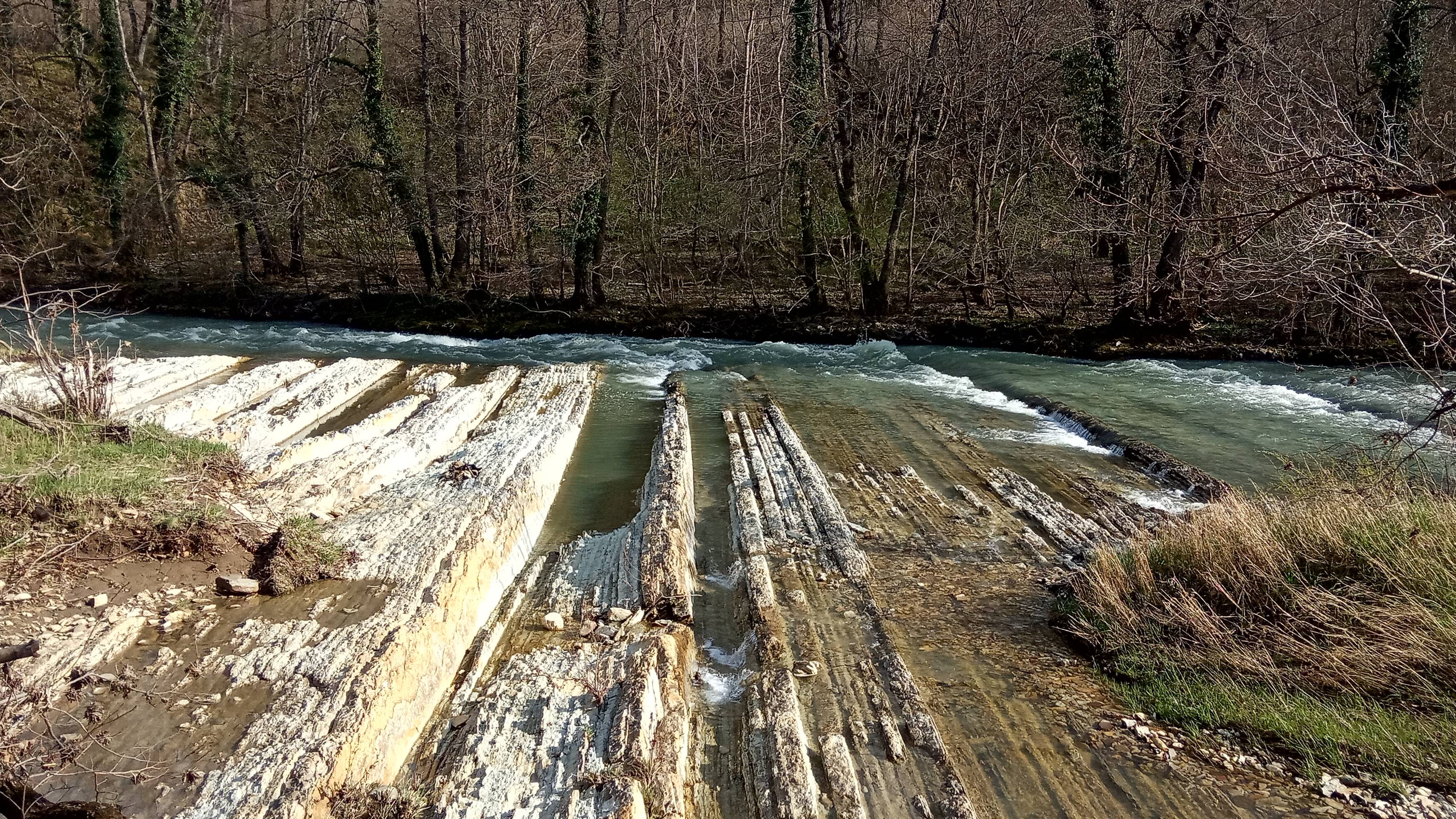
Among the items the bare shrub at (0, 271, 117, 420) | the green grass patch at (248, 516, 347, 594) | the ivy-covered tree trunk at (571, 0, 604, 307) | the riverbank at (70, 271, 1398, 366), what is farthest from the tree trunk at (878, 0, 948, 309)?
the green grass patch at (248, 516, 347, 594)

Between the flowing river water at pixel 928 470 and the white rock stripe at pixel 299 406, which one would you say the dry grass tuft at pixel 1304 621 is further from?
the white rock stripe at pixel 299 406

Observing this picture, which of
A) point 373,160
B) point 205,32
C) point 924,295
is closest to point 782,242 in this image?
point 924,295

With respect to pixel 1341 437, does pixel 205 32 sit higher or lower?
higher

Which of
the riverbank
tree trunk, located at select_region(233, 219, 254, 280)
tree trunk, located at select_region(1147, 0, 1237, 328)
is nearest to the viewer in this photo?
tree trunk, located at select_region(1147, 0, 1237, 328)

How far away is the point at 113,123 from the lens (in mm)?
24781

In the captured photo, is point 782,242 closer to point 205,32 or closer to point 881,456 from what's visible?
point 881,456

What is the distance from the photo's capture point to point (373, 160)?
23734mm

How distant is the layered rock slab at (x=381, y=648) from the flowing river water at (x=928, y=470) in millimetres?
278

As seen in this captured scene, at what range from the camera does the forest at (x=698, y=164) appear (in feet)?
60.7

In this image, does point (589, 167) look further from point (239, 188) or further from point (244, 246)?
point (244, 246)

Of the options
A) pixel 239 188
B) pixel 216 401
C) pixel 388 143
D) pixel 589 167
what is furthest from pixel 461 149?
pixel 216 401

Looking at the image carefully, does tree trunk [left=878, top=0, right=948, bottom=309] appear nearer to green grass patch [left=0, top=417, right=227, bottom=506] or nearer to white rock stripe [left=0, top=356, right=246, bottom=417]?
white rock stripe [left=0, top=356, right=246, bottom=417]

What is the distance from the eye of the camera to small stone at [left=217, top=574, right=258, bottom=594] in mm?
5094

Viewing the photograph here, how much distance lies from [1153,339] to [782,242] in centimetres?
961
